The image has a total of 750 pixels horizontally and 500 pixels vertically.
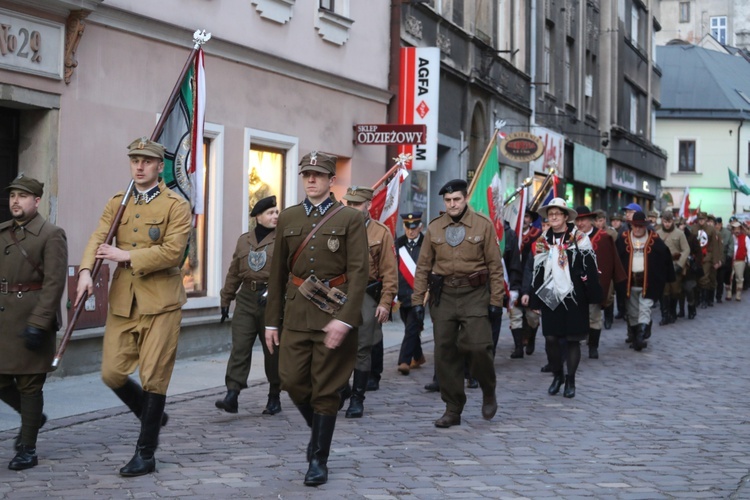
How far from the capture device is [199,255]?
14.9 meters

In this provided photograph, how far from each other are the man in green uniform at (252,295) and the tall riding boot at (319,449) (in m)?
2.65

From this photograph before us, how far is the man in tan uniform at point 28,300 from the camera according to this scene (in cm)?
766

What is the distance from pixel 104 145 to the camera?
12.6 m

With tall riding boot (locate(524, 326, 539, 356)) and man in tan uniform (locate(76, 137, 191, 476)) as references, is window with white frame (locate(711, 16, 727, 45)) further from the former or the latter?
man in tan uniform (locate(76, 137, 191, 476))

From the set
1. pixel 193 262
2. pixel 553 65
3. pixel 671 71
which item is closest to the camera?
pixel 193 262

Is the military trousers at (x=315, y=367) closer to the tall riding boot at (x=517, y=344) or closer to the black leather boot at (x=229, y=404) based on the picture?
the black leather boot at (x=229, y=404)

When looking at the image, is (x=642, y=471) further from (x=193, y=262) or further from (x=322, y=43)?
(x=322, y=43)

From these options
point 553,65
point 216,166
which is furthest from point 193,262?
point 553,65

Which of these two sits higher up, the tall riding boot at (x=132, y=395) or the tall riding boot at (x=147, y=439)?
the tall riding boot at (x=132, y=395)

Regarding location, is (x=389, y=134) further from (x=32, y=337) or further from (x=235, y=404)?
(x=32, y=337)

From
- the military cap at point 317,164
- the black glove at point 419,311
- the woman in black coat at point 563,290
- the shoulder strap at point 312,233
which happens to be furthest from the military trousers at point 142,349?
the woman in black coat at point 563,290

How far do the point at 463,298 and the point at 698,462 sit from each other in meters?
2.37

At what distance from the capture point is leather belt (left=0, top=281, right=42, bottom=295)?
7.80 meters

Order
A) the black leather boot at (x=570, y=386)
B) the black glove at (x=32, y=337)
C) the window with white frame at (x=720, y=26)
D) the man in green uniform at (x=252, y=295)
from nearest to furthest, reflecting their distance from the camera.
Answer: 1. the black glove at (x=32, y=337)
2. the man in green uniform at (x=252, y=295)
3. the black leather boot at (x=570, y=386)
4. the window with white frame at (x=720, y=26)
